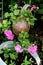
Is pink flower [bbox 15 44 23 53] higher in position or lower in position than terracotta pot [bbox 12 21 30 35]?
lower

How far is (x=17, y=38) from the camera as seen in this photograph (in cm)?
290

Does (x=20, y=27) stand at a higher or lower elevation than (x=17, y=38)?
higher

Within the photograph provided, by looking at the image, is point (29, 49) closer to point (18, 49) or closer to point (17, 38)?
point (18, 49)

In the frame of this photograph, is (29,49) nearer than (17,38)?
Yes

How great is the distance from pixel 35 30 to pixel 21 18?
141 cm

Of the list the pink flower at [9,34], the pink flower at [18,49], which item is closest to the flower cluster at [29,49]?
the pink flower at [18,49]

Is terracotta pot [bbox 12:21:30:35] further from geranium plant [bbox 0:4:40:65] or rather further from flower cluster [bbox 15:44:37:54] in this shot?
flower cluster [bbox 15:44:37:54]

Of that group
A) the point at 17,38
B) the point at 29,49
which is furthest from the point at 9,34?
the point at 29,49

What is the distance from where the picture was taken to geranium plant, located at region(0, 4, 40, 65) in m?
2.78

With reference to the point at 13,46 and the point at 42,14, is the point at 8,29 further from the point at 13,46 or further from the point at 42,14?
the point at 42,14

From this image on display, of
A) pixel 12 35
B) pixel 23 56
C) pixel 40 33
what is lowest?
pixel 40 33

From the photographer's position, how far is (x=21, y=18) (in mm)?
2844

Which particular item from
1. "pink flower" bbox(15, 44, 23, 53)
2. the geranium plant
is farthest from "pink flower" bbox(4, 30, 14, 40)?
"pink flower" bbox(15, 44, 23, 53)

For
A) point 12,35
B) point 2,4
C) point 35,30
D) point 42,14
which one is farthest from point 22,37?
point 42,14
